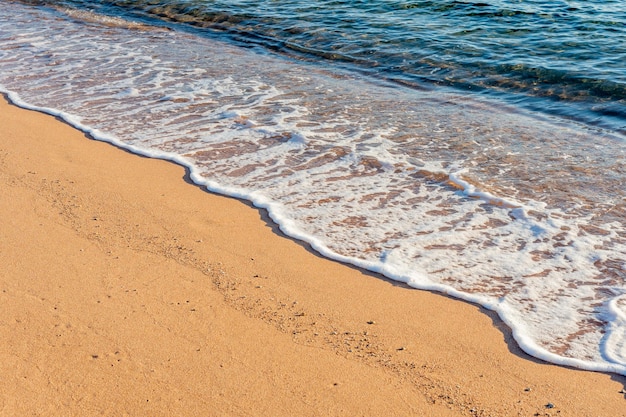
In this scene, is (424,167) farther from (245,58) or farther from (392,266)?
(245,58)

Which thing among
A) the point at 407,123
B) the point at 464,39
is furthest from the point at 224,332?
the point at 464,39

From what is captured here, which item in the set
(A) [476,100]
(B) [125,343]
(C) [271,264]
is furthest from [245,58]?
(B) [125,343]

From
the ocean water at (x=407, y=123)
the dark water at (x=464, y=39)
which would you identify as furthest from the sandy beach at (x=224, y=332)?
the dark water at (x=464, y=39)

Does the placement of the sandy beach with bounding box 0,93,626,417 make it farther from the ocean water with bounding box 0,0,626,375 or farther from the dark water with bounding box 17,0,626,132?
the dark water with bounding box 17,0,626,132

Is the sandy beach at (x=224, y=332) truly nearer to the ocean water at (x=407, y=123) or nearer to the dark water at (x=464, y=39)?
the ocean water at (x=407, y=123)

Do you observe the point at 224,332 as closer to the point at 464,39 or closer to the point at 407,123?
the point at 407,123

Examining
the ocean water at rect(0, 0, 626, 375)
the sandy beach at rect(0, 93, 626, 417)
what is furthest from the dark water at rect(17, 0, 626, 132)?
the sandy beach at rect(0, 93, 626, 417)

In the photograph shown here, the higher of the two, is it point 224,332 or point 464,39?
point 464,39

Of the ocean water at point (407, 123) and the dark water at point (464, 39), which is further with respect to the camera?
the dark water at point (464, 39)

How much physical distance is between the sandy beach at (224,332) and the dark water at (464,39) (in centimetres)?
489

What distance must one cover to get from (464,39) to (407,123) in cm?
436

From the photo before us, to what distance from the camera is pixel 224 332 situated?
3.61m

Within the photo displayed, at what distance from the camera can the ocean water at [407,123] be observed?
4336mm

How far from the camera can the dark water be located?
345 inches
